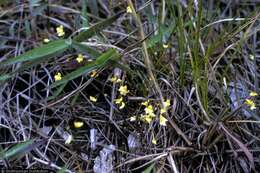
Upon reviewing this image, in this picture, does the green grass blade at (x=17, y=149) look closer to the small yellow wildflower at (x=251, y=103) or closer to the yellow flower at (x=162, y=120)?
the yellow flower at (x=162, y=120)

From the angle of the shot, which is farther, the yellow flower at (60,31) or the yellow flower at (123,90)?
the yellow flower at (60,31)

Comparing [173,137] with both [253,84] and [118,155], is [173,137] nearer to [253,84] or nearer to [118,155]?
[118,155]

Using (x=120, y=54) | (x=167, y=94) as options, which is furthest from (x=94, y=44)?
(x=167, y=94)

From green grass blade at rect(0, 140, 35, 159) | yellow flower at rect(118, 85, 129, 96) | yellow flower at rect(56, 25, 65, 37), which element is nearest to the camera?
green grass blade at rect(0, 140, 35, 159)

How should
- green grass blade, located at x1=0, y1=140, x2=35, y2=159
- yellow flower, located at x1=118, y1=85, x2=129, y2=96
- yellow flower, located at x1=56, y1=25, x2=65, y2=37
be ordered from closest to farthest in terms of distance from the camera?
green grass blade, located at x1=0, y1=140, x2=35, y2=159 → yellow flower, located at x1=118, y1=85, x2=129, y2=96 → yellow flower, located at x1=56, y1=25, x2=65, y2=37

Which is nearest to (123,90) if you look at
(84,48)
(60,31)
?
(84,48)

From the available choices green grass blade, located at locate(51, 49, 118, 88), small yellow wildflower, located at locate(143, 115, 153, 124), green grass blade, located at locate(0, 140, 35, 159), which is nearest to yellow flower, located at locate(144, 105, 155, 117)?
small yellow wildflower, located at locate(143, 115, 153, 124)

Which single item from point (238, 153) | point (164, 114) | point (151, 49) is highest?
point (151, 49)

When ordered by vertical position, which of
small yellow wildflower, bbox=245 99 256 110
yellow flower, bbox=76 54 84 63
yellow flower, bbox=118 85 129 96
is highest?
yellow flower, bbox=76 54 84 63

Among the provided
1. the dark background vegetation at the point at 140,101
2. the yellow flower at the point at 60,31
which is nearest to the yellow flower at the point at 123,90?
the dark background vegetation at the point at 140,101

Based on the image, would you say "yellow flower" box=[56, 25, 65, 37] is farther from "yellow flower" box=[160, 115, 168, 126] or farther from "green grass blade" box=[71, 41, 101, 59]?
"yellow flower" box=[160, 115, 168, 126]

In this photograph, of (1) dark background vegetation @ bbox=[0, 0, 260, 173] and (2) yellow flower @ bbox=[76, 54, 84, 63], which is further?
(2) yellow flower @ bbox=[76, 54, 84, 63]
